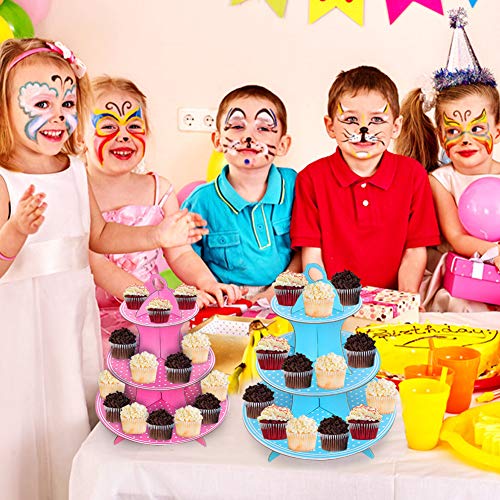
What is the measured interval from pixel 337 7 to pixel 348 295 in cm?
236

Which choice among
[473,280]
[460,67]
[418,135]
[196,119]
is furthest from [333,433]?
[196,119]

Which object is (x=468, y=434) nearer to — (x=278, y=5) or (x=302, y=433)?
(x=302, y=433)

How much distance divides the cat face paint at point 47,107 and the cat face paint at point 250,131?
1.90 ft

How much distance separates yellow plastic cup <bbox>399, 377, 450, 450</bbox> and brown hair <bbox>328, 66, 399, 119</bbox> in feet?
3.22

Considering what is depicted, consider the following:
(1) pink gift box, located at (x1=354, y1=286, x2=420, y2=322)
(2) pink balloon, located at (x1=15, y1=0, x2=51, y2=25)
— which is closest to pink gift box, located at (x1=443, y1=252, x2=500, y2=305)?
(1) pink gift box, located at (x1=354, y1=286, x2=420, y2=322)

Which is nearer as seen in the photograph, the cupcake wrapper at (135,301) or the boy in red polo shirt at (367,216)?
the cupcake wrapper at (135,301)

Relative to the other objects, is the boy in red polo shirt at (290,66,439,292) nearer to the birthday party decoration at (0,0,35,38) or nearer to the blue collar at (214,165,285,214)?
the blue collar at (214,165,285,214)

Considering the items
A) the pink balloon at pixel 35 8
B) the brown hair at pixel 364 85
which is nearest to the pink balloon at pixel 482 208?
the brown hair at pixel 364 85

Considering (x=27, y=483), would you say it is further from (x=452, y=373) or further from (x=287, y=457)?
(x=452, y=373)

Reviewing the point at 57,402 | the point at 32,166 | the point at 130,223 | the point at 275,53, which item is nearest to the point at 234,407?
the point at 57,402

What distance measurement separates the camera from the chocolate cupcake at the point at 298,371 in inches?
42.1

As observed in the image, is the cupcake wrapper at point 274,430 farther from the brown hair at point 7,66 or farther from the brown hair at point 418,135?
the brown hair at point 418,135

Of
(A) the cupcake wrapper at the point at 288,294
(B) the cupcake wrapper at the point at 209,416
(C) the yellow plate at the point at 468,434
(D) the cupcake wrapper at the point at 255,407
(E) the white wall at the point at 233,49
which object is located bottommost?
(C) the yellow plate at the point at 468,434

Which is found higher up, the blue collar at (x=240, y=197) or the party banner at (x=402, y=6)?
the party banner at (x=402, y=6)
